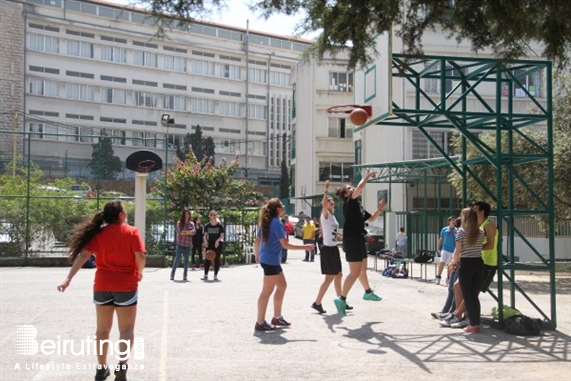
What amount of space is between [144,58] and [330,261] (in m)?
64.5

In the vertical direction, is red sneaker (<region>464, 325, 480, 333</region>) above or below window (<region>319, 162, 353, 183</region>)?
below

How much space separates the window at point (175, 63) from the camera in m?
72.6

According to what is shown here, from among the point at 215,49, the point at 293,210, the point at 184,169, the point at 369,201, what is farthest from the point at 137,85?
the point at 184,169

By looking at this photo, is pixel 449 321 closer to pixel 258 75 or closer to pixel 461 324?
pixel 461 324

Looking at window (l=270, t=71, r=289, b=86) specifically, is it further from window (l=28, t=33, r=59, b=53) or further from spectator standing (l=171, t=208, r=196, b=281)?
spectator standing (l=171, t=208, r=196, b=281)

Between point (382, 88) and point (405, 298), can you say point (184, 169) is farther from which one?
point (382, 88)

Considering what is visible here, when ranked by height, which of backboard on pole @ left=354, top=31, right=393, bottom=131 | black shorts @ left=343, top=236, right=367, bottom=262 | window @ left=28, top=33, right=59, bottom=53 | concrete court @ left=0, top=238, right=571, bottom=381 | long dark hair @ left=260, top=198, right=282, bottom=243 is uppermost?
window @ left=28, top=33, right=59, bottom=53

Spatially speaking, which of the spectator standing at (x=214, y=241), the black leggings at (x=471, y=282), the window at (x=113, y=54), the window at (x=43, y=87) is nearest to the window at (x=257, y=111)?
the window at (x=113, y=54)

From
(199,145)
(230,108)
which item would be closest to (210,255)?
(199,145)

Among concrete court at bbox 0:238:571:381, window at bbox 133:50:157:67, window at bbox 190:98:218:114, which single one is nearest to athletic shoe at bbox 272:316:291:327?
concrete court at bbox 0:238:571:381

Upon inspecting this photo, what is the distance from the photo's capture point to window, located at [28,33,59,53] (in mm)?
65750

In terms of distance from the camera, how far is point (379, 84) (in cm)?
1096

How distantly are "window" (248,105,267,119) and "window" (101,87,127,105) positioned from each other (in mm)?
14841

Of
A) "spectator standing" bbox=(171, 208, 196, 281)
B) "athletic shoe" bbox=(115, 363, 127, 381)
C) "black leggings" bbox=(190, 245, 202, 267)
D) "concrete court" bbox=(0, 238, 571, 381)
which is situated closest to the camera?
"athletic shoe" bbox=(115, 363, 127, 381)
